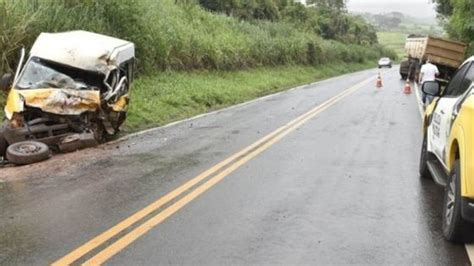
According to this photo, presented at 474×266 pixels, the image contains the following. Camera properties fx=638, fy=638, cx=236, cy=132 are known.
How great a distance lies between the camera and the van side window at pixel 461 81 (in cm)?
693

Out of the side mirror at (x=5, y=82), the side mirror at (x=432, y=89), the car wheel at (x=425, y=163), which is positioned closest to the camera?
the side mirror at (x=432, y=89)

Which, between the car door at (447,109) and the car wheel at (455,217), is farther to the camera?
the car door at (447,109)

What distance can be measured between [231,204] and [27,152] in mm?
4628

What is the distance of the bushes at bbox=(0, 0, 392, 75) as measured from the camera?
15664 mm

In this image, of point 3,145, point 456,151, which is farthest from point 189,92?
point 456,151

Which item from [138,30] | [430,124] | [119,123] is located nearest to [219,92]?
[138,30]

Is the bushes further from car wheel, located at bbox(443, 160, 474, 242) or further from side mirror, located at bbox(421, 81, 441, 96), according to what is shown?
car wheel, located at bbox(443, 160, 474, 242)

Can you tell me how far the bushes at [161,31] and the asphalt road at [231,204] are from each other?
16.2ft

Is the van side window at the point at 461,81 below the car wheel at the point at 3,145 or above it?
above

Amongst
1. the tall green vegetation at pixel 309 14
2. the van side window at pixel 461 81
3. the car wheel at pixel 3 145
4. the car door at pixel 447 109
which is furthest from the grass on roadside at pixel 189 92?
the tall green vegetation at pixel 309 14

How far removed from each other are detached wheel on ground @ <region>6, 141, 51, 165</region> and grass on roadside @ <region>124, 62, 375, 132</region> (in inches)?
163

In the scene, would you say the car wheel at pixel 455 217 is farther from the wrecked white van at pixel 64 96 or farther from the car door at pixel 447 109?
the wrecked white van at pixel 64 96

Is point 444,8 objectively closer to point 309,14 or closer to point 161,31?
point 161,31

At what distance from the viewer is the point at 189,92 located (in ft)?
71.5
